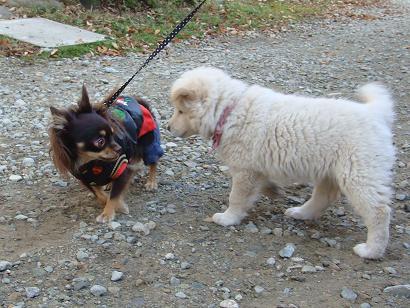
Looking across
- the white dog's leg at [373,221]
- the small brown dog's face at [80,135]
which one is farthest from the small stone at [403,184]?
the small brown dog's face at [80,135]

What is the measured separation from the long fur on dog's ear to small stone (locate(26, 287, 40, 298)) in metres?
0.97

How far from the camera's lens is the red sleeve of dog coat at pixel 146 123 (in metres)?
4.75

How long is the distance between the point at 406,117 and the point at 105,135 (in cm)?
485

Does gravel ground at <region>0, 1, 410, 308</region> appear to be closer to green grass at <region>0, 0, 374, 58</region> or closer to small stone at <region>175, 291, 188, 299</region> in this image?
small stone at <region>175, 291, 188, 299</region>

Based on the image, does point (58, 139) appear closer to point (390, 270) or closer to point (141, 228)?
point (141, 228)

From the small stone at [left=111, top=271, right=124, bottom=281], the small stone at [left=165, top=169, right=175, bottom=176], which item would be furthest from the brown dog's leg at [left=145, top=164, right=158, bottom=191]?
the small stone at [left=111, top=271, right=124, bottom=281]

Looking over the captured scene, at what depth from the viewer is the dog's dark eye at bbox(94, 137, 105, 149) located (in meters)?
3.95

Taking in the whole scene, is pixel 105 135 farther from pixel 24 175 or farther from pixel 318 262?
pixel 318 262

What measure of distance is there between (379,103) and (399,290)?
144cm

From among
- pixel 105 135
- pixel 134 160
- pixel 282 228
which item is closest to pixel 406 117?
pixel 282 228

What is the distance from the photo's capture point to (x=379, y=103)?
414cm

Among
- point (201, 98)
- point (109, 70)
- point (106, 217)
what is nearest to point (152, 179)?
point (106, 217)

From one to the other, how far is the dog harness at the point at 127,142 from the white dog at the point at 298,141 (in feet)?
1.06

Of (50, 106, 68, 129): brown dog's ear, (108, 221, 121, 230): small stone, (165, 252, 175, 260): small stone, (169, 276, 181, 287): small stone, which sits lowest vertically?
(108, 221, 121, 230): small stone
